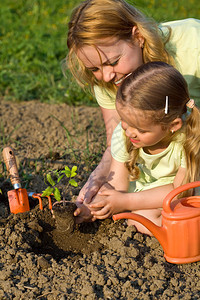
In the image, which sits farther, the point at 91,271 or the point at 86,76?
the point at 86,76

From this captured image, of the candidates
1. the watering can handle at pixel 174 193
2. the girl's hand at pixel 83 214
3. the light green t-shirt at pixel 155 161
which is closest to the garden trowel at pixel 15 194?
the girl's hand at pixel 83 214

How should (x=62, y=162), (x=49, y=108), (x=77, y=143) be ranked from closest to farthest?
(x=62, y=162) → (x=77, y=143) → (x=49, y=108)

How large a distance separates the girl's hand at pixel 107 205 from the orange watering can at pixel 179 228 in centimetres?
37

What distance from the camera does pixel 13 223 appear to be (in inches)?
98.2

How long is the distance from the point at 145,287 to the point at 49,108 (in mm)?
2177

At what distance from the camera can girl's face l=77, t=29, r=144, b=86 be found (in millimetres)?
2410

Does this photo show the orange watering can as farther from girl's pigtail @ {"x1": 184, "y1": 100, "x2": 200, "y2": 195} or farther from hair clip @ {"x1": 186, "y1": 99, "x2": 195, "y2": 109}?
hair clip @ {"x1": 186, "y1": 99, "x2": 195, "y2": 109}

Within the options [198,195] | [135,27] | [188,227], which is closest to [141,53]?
[135,27]

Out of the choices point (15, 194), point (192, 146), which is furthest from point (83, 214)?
point (192, 146)

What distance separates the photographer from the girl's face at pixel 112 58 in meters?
2.41

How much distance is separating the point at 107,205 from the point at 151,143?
1.49 feet

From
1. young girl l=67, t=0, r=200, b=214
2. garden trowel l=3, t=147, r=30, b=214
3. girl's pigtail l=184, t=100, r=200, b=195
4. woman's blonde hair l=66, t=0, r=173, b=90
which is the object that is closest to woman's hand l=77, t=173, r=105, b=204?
young girl l=67, t=0, r=200, b=214

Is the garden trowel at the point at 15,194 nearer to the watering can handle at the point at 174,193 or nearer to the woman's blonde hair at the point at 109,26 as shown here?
the woman's blonde hair at the point at 109,26

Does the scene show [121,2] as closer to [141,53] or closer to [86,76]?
[141,53]
